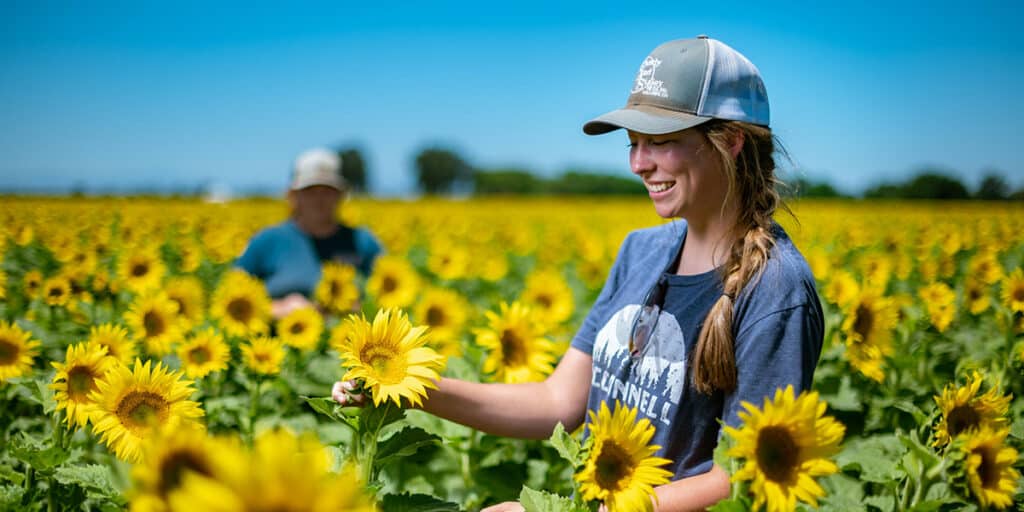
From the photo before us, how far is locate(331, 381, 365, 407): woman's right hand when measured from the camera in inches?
66.4

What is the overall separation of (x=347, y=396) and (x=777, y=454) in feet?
3.14

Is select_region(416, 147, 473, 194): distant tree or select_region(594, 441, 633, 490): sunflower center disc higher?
select_region(416, 147, 473, 194): distant tree

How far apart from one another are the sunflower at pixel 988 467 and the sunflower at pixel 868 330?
1.36m

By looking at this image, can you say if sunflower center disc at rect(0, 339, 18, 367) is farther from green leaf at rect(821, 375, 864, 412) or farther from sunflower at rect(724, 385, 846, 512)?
green leaf at rect(821, 375, 864, 412)

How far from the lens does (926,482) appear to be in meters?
1.63

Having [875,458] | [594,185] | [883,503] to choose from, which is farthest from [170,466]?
[594,185]

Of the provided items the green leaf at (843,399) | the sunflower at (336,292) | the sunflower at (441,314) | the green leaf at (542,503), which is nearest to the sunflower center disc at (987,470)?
the green leaf at (542,503)

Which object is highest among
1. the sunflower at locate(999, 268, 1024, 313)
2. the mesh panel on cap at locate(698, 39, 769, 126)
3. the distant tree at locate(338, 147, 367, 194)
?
the distant tree at locate(338, 147, 367, 194)

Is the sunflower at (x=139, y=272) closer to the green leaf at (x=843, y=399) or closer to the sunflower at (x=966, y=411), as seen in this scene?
the green leaf at (x=843, y=399)

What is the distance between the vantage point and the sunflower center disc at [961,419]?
1.67m

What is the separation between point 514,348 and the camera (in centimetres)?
288

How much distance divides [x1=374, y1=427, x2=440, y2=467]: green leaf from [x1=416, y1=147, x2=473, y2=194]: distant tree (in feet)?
241

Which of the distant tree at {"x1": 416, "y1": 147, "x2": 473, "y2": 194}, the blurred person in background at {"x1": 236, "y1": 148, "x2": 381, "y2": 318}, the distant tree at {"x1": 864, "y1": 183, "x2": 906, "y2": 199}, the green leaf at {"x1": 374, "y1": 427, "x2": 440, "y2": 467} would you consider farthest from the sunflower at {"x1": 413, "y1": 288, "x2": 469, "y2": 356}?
the distant tree at {"x1": 416, "y1": 147, "x2": 473, "y2": 194}

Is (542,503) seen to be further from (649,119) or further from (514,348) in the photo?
(514,348)
